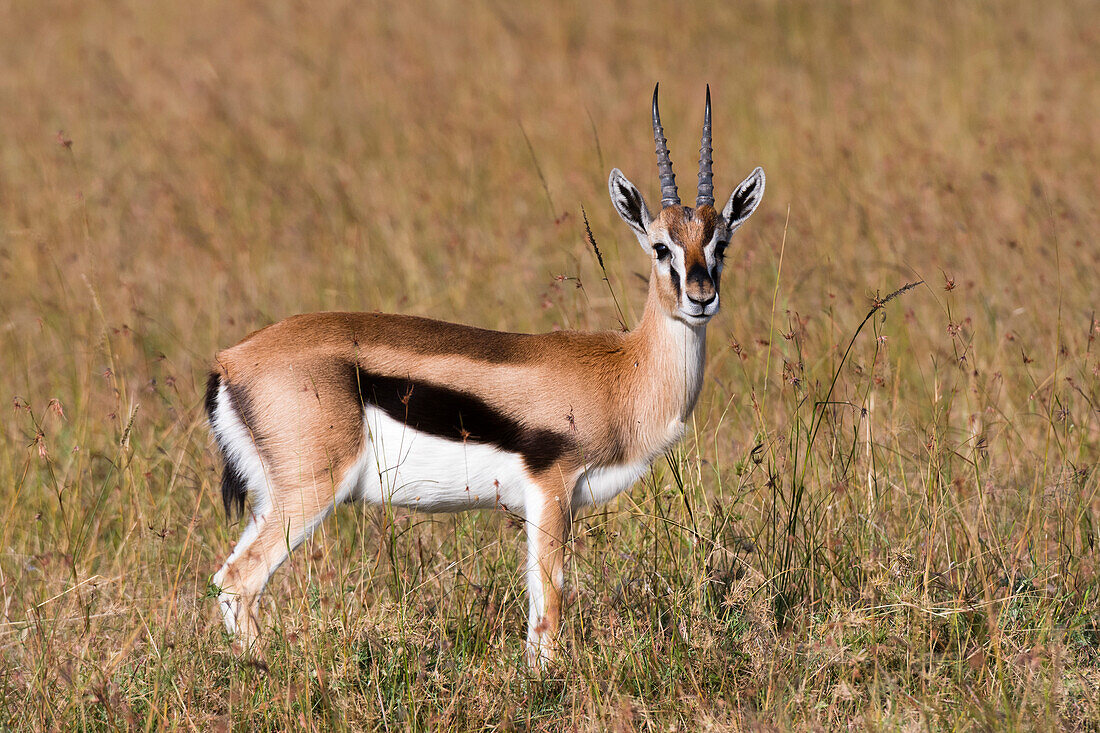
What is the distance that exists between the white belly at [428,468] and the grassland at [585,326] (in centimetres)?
28

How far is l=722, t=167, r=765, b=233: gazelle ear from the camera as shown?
4320mm

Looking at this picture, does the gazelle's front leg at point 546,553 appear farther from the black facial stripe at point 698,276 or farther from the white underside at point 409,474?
the black facial stripe at point 698,276

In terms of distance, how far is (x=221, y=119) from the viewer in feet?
32.3

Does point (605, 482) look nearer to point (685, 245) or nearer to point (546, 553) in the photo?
point (546, 553)

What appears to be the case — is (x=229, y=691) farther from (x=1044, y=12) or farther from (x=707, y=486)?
(x=1044, y=12)

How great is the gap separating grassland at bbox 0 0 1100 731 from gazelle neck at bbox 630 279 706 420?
0.22m

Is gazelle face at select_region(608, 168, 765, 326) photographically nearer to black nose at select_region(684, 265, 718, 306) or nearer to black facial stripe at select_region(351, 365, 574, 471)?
black nose at select_region(684, 265, 718, 306)

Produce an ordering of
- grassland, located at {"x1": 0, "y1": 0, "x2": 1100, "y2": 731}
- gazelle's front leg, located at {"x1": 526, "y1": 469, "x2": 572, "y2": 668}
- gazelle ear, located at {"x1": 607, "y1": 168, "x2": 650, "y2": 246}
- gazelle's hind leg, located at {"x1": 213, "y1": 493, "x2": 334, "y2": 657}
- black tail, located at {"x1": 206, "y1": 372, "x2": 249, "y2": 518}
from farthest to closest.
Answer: gazelle ear, located at {"x1": 607, "y1": 168, "x2": 650, "y2": 246}, black tail, located at {"x1": 206, "y1": 372, "x2": 249, "y2": 518}, gazelle's hind leg, located at {"x1": 213, "y1": 493, "x2": 334, "y2": 657}, gazelle's front leg, located at {"x1": 526, "y1": 469, "x2": 572, "y2": 668}, grassland, located at {"x1": 0, "y1": 0, "x2": 1100, "y2": 731}

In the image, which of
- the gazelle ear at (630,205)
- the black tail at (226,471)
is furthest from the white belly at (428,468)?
the gazelle ear at (630,205)

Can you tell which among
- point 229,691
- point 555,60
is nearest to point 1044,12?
point 555,60

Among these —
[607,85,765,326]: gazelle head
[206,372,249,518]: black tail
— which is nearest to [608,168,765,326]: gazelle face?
[607,85,765,326]: gazelle head

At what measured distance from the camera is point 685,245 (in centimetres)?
404

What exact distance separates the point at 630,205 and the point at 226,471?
1832mm

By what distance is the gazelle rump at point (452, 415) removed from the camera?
398 cm
